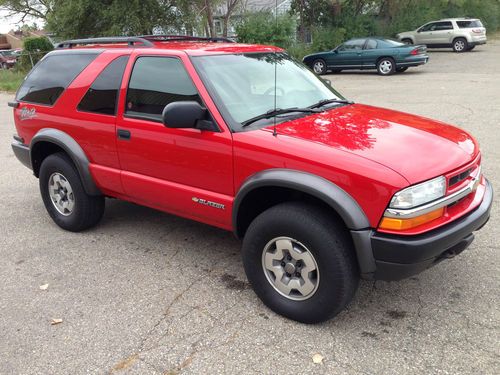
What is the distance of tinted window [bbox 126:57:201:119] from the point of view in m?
3.60

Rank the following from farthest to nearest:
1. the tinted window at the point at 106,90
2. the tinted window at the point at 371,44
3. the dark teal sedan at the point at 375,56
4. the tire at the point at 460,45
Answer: the tire at the point at 460,45
the tinted window at the point at 371,44
the dark teal sedan at the point at 375,56
the tinted window at the point at 106,90

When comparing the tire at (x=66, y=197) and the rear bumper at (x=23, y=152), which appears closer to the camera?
the tire at (x=66, y=197)

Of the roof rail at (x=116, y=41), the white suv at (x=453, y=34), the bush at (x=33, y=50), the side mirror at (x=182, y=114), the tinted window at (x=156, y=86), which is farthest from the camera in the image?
the white suv at (x=453, y=34)

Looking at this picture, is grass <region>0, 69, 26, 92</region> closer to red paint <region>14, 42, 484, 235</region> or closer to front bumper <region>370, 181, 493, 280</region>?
red paint <region>14, 42, 484, 235</region>


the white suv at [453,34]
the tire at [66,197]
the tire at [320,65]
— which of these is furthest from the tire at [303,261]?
the white suv at [453,34]

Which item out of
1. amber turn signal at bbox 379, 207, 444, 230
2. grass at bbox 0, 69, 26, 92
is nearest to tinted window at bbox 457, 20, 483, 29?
grass at bbox 0, 69, 26, 92

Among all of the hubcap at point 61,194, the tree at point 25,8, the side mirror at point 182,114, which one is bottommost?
the hubcap at point 61,194

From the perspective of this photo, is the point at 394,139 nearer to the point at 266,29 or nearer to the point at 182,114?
the point at 182,114

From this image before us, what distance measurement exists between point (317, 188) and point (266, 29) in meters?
20.6

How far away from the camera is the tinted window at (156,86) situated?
3.60 meters

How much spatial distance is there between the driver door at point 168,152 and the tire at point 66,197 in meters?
0.71

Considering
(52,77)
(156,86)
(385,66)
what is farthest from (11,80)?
(156,86)

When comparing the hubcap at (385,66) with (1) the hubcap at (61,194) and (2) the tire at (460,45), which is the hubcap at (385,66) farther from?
(1) the hubcap at (61,194)

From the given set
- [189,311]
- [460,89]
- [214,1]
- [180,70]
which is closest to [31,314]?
[189,311]
